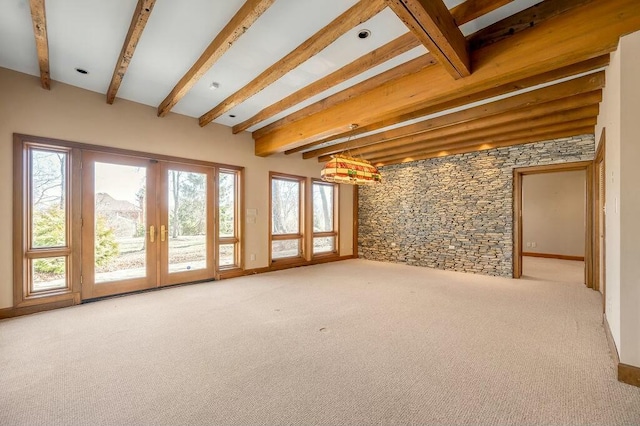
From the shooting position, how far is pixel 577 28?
227 cm

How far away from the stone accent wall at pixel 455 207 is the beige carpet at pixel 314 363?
6.62ft

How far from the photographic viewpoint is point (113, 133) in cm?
434

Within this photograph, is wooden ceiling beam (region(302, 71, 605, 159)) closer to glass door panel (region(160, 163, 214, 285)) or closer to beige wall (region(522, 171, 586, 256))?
glass door panel (region(160, 163, 214, 285))

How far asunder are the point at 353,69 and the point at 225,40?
139 centimetres

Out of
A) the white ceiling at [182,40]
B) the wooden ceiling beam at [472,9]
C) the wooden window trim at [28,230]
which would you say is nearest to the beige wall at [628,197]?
the white ceiling at [182,40]

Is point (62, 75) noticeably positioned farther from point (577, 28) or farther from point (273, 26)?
point (577, 28)

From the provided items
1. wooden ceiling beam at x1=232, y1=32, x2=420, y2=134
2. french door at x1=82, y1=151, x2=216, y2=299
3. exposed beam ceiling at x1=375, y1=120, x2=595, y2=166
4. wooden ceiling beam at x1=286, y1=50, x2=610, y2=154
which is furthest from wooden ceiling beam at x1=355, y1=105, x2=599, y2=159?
french door at x1=82, y1=151, x2=216, y2=299

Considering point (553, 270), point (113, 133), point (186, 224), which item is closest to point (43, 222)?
point (113, 133)

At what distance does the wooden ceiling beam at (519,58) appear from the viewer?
2160 millimetres

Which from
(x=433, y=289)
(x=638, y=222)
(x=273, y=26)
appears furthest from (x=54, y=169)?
(x=638, y=222)

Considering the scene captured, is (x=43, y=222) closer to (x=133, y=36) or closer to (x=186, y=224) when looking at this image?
(x=186, y=224)

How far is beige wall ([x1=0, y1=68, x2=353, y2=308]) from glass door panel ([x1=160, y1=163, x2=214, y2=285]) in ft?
1.30

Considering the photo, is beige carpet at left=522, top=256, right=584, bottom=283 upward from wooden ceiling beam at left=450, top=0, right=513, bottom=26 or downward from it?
downward

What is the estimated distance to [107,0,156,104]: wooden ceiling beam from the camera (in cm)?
223
